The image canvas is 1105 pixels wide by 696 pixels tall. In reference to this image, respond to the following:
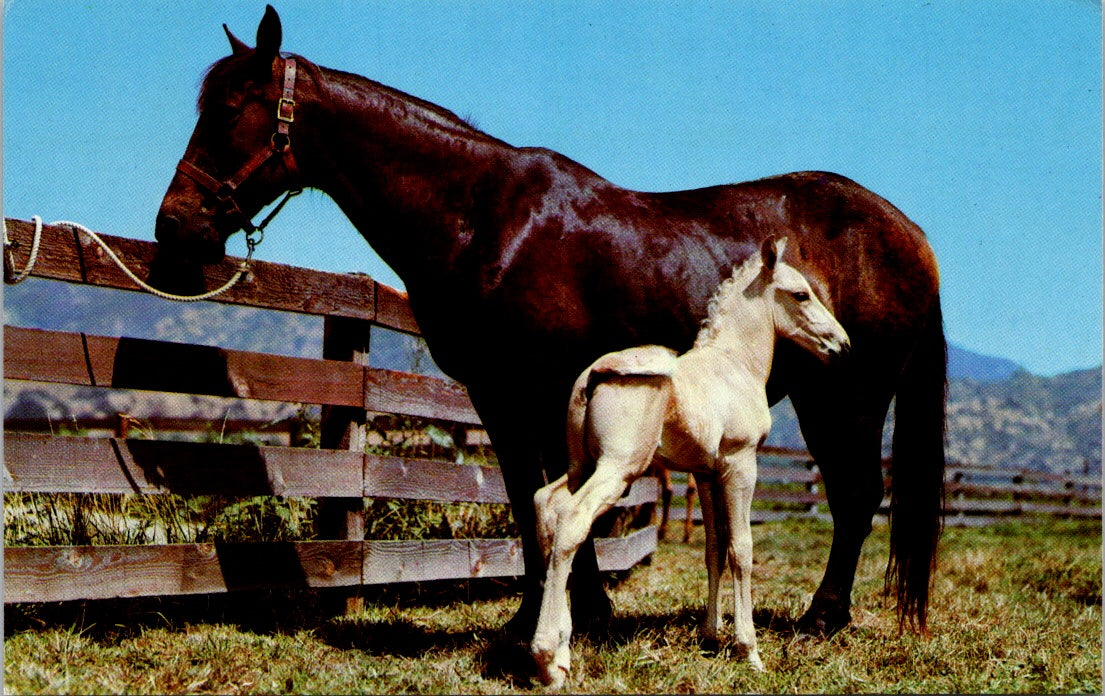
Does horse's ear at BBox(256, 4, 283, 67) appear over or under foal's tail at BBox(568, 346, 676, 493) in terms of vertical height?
over

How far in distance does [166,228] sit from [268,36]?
948 millimetres

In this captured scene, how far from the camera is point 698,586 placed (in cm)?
674

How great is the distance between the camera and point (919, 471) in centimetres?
488

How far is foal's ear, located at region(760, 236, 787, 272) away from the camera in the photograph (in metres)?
3.68

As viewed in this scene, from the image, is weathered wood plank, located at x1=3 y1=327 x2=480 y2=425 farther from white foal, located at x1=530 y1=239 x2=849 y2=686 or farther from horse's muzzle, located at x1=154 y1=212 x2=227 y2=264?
white foal, located at x1=530 y1=239 x2=849 y2=686

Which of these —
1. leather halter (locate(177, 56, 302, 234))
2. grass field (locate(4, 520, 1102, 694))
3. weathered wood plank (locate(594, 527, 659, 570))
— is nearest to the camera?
grass field (locate(4, 520, 1102, 694))

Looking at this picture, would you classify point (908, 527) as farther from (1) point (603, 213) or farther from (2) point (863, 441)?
(1) point (603, 213)

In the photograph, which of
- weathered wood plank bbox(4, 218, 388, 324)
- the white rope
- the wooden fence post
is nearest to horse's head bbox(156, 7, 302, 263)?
the white rope

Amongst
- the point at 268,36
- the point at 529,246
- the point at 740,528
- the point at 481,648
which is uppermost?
the point at 268,36

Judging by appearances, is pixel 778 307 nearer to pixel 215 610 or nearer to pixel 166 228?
pixel 166 228

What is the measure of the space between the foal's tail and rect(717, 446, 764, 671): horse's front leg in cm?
51

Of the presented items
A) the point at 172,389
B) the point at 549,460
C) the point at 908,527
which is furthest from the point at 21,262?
the point at 908,527

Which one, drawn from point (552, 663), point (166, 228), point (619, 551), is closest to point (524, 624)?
point (552, 663)

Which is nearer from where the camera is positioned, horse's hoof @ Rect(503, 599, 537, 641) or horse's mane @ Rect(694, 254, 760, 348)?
horse's mane @ Rect(694, 254, 760, 348)
